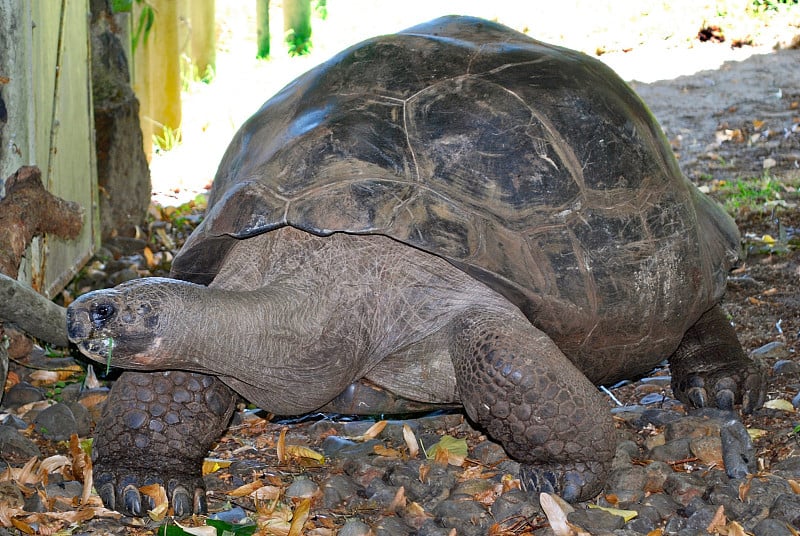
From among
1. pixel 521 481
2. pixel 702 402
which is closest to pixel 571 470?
pixel 521 481

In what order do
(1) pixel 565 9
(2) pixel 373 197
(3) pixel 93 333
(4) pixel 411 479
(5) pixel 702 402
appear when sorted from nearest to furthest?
(3) pixel 93 333
(2) pixel 373 197
(4) pixel 411 479
(5) pixel 702 402
(1) pixel 565 9

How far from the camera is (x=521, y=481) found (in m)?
3.72

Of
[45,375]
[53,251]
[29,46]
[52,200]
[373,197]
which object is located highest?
[29,46]

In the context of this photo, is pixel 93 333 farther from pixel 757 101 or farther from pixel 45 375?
pixel 757 101

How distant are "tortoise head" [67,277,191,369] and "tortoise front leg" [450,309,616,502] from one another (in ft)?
3.43

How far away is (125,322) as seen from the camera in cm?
306

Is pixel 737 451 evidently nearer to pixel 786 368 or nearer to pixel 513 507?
pixel 513 507

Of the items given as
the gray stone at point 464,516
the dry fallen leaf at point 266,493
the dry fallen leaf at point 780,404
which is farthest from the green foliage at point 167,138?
the gray stone at point 464,516

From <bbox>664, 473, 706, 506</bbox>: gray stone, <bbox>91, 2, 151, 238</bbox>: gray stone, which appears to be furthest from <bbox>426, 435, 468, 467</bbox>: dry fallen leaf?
<bbox>91, 2, 151, 238</bbox>: gray stone

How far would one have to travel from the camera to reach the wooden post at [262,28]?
13.4m

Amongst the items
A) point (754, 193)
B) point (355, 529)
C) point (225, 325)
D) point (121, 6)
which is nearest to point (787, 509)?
point (355, 529)

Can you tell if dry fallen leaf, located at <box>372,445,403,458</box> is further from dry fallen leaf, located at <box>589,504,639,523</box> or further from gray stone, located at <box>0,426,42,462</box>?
gray stone, located at <box>0,426,42,462</box>

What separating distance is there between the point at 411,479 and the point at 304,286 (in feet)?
2.76

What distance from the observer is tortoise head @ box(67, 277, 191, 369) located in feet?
9.89
